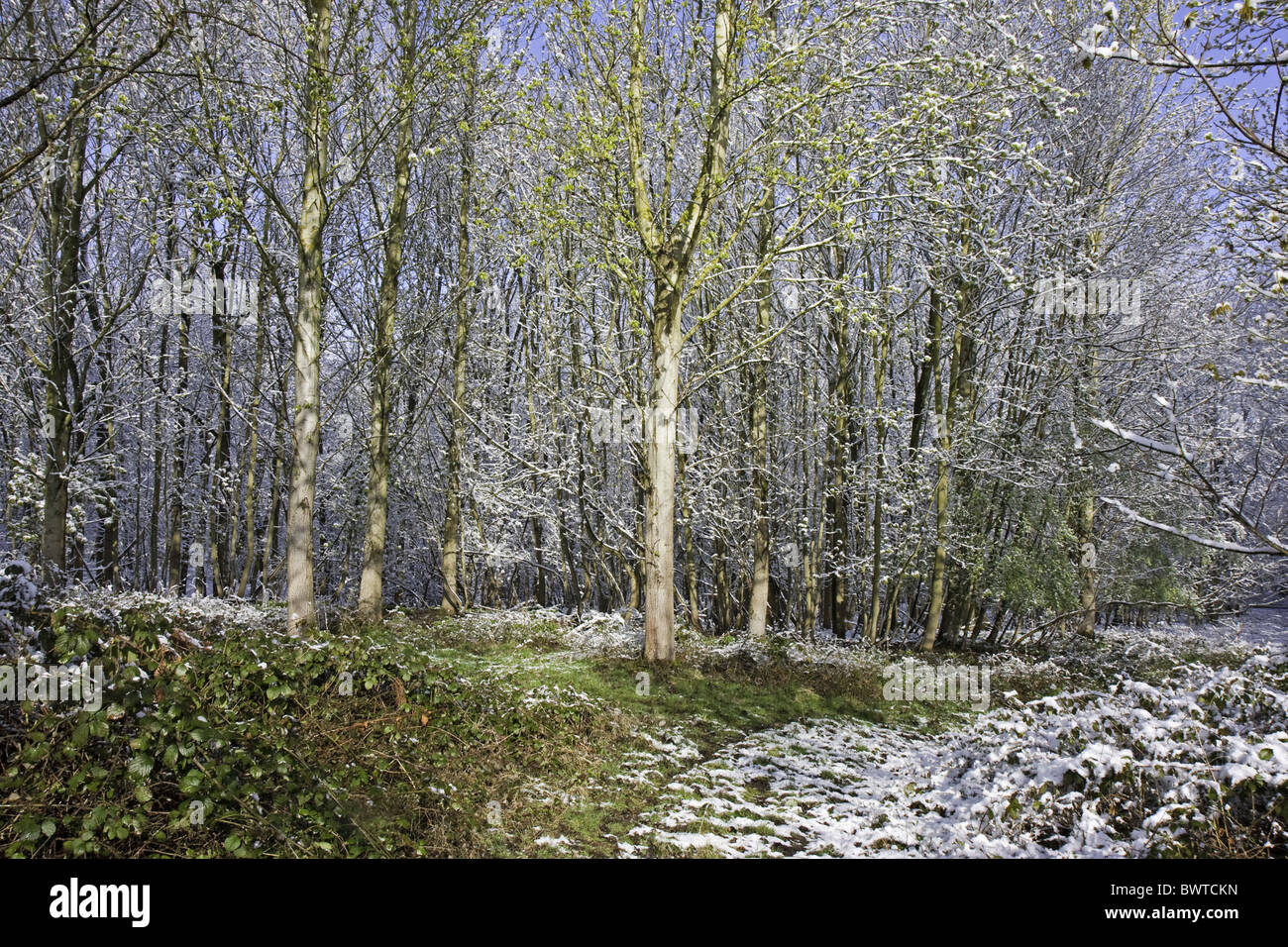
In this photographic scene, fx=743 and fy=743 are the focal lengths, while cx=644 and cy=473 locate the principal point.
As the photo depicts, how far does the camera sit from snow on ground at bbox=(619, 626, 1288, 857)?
11.9ft

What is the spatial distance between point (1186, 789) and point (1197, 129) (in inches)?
521

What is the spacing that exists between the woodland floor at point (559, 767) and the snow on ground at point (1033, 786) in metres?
0.02

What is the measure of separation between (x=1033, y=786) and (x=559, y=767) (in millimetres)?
3085

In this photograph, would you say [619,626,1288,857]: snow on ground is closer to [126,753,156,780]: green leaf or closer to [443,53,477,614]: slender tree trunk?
[126,753,156,780]: green leaf

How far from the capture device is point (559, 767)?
17.7ft

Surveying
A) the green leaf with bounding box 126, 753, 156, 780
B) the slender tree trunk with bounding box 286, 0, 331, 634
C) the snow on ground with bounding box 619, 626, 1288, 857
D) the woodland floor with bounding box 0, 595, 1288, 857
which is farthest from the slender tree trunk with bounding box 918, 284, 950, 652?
the green leaf with bounding box 126, 753, 156, 780

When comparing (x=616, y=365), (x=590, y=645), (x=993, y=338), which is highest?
(x=993, y=338)

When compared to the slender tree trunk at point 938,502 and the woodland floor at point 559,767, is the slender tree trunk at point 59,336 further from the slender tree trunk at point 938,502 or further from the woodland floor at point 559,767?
the slender tree trunk at point 938,502

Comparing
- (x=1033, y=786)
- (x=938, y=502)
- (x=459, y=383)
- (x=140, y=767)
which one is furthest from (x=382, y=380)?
(x=1033, y=786)

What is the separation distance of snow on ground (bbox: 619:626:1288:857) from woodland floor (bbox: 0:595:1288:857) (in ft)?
0.05

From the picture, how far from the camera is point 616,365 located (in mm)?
9625

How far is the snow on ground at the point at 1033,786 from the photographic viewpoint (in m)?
3.62
